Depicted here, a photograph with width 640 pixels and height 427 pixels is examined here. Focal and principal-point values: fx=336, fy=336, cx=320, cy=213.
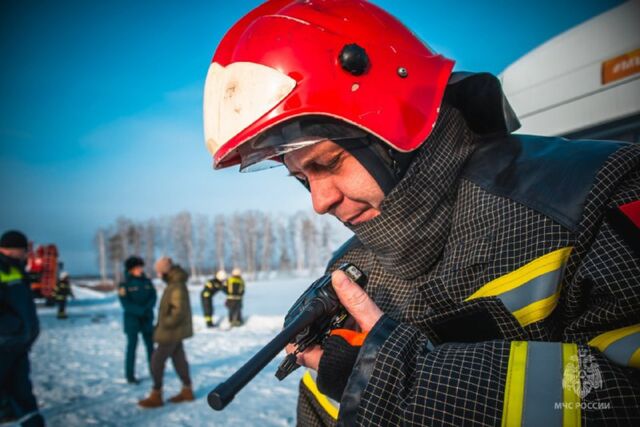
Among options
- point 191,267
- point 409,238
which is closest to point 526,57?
point 409,238

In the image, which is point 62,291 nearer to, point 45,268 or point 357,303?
point 45,268

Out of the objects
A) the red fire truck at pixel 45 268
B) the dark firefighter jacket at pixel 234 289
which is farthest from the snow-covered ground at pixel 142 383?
the red fire truck at pixel 45 268

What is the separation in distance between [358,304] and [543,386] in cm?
47

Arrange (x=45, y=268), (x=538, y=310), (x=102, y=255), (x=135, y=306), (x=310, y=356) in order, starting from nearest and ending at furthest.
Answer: (x=538, y=310) < (x=310, y=356) < (x=135, y=306) < (x=45, y=268) < (x=102, y=255)

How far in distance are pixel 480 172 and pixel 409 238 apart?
1.12 feet

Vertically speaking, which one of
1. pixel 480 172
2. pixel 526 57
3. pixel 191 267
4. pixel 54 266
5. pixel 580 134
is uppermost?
pixel 526 57

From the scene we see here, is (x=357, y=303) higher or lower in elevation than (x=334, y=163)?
lower

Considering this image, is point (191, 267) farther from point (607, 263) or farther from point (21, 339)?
point (607, 263)

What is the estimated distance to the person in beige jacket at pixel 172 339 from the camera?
493 centimetres

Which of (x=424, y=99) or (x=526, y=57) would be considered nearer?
(x=424, y=99)

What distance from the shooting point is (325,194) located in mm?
1337

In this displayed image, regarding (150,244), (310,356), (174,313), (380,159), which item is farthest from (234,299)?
(150,244)

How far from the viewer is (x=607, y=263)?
77 centimetres


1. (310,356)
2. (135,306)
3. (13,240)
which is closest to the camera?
(310,356)
